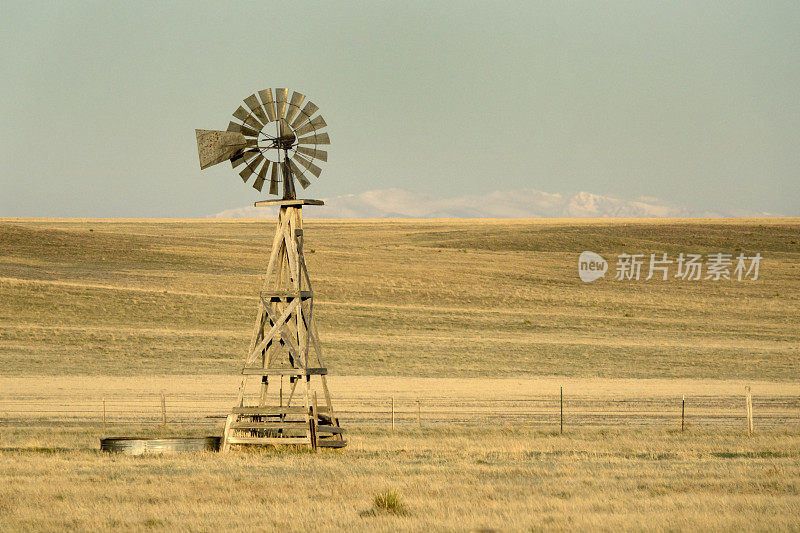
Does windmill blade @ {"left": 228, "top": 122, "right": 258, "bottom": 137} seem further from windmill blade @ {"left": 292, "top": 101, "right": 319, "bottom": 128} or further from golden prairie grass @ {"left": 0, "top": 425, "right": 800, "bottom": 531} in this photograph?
golden prairie grass @ {"left": 0, "top": 425, "right": 800, "bottom": 531}

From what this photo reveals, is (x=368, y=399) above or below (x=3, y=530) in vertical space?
below

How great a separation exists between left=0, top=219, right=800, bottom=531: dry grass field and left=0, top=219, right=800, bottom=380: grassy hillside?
223 mm

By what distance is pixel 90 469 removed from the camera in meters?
17.3

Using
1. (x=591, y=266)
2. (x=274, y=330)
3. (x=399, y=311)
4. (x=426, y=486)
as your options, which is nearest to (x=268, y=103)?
(x=274, y=330)

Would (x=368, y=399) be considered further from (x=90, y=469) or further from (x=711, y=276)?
(x=711, y=276)

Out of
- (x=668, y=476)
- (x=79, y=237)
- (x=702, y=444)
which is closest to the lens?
(x=668, y=476)

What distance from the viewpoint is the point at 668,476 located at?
54.4 feet

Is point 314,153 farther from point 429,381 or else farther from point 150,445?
point 429,381

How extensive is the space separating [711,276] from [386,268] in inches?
905

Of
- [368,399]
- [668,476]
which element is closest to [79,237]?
[368,399]

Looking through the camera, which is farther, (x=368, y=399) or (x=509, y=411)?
(x=368, y=399)

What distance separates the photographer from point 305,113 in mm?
20828

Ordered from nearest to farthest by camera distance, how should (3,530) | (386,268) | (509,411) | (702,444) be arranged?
1. (3,530)
2. (702,444)
3. (509,411)
4. (386,268)

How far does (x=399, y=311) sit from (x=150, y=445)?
36.7m
